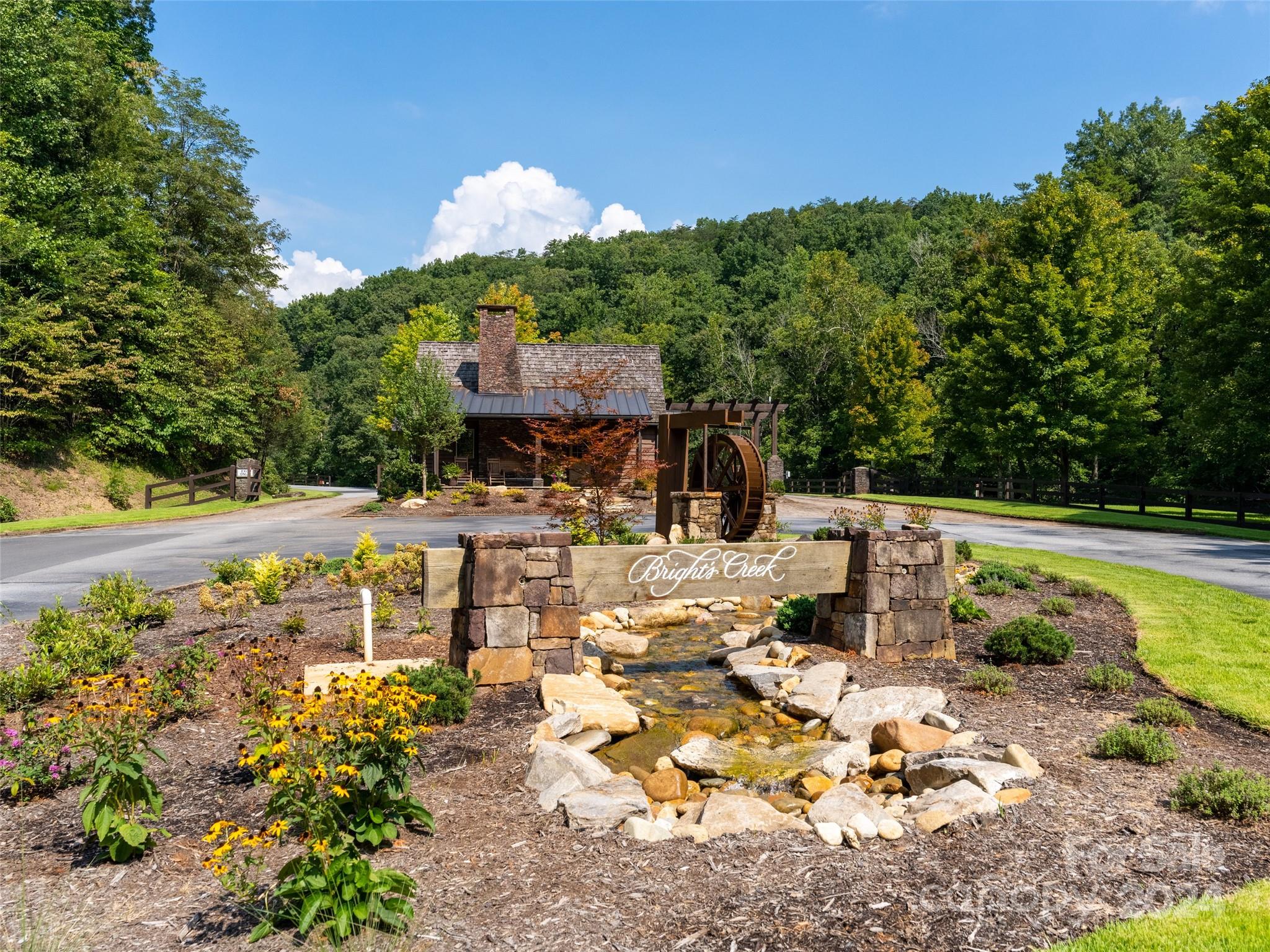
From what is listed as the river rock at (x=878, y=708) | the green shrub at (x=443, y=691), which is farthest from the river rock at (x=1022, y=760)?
the green shrub at (x=443, y=691)

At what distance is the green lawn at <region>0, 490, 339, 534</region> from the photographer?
22.5 meters

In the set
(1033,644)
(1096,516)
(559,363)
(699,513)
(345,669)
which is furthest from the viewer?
(559,363)

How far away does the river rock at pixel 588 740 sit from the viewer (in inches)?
258

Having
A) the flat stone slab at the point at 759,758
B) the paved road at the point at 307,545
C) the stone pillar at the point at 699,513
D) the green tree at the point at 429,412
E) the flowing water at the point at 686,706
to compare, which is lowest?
the flowing water at the point at 686,706

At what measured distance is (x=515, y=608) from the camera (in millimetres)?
7660

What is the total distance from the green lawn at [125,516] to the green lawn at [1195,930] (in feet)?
84.6

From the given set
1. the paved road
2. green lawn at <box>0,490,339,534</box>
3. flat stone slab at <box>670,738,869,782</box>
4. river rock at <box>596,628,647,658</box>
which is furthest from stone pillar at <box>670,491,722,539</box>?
green lawn at <box>0,490,339,534</box>

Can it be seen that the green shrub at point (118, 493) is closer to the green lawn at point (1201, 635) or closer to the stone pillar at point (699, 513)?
the stone pillar at point (699, 513)

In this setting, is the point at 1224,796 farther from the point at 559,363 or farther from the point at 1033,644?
the point at 559,363

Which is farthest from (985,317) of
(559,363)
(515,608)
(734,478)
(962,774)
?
(962,774)

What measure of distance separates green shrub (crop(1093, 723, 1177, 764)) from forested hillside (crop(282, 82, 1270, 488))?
2218cm

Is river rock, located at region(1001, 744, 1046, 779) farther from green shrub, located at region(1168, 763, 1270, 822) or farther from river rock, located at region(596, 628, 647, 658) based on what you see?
A: river rock, located at region(596, 628, 647, 658)

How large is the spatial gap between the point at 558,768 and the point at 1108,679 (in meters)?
5.24

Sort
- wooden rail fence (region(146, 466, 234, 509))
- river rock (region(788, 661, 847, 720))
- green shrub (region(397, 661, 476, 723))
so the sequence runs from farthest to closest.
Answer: wooden rail fence (region(146, 466, 234, 509)) < river rock (region(788, 661, 847, 720)) < green shrub (region(397, 661, 476, 723))
